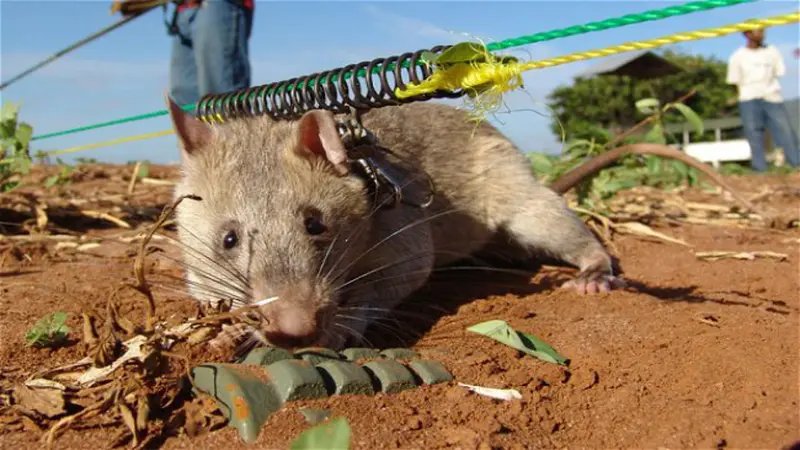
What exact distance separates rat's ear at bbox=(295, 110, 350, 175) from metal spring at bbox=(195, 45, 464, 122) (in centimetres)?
16

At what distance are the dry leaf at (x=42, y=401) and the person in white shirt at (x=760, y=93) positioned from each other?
12.5 meters

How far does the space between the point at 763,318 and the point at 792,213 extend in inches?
145

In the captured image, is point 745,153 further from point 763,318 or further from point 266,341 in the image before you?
point 266,341

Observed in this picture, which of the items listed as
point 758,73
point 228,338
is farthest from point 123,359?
point 758,73

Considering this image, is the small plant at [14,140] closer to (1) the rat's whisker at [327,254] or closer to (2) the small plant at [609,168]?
(1) the rat's whisker at [327,254]

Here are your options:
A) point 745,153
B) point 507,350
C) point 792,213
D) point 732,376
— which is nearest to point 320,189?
point 507,350

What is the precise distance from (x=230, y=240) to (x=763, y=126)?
1211 centimetres

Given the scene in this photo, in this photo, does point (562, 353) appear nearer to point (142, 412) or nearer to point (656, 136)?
point (142, 412)

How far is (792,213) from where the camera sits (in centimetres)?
596

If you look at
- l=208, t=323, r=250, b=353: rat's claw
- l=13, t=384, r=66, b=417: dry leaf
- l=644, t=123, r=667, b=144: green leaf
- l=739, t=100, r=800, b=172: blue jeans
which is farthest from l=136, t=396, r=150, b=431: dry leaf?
l=739, t=100, r=800, b=172: blue jeans

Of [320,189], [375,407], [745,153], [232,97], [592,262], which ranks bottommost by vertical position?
[745,153]

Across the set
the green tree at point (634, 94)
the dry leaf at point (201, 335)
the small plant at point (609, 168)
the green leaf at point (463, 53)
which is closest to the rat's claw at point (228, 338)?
the dry leaf at point (201, 335)

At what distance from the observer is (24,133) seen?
4184mm

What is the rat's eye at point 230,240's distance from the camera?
2.74m
